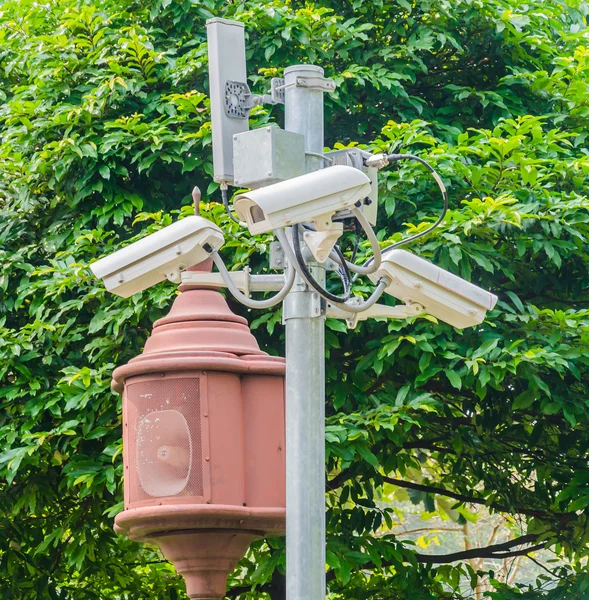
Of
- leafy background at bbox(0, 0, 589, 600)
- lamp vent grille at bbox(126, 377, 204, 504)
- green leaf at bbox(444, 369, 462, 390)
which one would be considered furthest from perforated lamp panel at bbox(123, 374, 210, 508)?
green leaf at bbox(444, 369, 462, 390)

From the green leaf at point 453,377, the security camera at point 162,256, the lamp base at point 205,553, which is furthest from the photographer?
the green leaf at point 453,377

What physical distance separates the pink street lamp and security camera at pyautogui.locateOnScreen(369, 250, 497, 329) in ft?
2.33

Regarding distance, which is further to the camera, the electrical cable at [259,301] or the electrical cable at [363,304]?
the electrical cable at [363,304]

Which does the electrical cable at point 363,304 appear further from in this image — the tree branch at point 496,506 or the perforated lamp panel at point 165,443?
the tree branch at point 496,506

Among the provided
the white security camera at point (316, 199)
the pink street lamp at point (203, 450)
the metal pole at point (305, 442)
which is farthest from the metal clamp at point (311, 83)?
the pink street lamp at point (203, 450)

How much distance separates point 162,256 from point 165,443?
78 centimetres

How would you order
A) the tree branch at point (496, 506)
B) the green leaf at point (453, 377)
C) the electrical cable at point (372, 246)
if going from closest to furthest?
the electrical cable at point (372, 246), the green leaf at point (453, 377), the tree branch at point (496, 506)

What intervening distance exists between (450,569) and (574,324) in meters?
2.99

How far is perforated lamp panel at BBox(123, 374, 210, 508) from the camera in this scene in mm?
4559

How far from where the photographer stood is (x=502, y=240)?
7.86m

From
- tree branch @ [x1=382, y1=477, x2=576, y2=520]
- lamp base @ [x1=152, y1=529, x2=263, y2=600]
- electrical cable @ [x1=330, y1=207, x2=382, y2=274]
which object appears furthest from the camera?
tree branch @ [x1=382, y1=477, x2=576, y2=520]

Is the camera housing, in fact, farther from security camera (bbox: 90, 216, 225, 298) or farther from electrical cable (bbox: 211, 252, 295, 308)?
security camera (bbox: 90, 216, 225, 298)

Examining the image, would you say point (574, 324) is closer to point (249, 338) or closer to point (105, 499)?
point (249, 338)

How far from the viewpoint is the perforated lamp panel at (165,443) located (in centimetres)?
456
